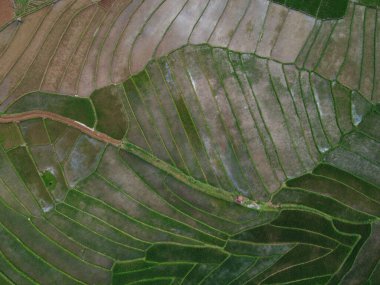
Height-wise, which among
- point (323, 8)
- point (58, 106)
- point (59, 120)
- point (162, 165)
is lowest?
point (162, 165)

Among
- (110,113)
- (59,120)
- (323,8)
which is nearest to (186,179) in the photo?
(110,113)

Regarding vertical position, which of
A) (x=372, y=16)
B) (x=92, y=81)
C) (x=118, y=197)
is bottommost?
(x=118, y=197)

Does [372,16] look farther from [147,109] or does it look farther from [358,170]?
[147,109]

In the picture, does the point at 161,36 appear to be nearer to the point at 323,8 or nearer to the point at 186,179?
the point at 186,179

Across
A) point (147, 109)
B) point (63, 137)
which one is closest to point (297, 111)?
point (147, 109)

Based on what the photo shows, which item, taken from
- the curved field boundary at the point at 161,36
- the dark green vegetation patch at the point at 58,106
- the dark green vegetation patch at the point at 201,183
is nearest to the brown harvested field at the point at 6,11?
the curved field boundary at the point at 161,36

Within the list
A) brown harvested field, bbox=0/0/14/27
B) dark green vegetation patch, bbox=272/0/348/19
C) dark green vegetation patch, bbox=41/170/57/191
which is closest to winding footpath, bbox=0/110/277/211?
dark green vegetation patch, bbox=41/170/57/191

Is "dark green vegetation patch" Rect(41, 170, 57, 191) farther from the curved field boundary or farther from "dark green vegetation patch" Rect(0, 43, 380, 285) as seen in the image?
the curved field boundary
